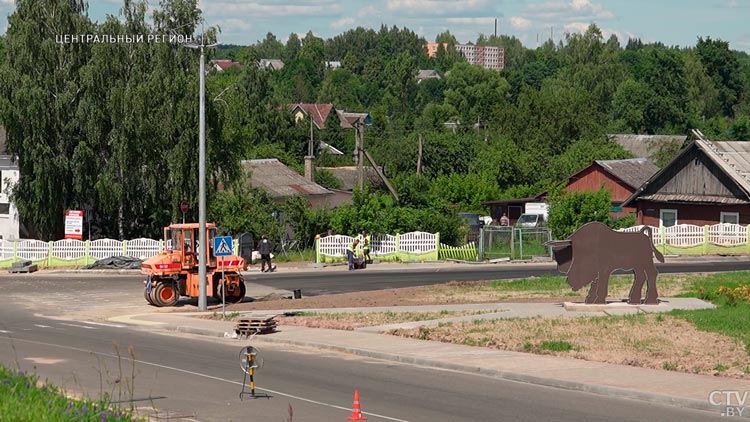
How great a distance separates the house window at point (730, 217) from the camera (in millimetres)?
58906

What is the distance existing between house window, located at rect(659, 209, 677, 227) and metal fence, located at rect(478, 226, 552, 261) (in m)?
9.89

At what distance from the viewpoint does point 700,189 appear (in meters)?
60.3

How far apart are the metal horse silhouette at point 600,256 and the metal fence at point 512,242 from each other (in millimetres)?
22011

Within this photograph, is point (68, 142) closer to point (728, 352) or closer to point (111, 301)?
point (111, 301)

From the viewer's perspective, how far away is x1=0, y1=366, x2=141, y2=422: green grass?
13844 millimetres

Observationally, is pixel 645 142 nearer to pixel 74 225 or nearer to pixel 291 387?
pixel 74 225

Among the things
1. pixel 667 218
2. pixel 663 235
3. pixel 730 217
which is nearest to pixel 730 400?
pixel 663 235

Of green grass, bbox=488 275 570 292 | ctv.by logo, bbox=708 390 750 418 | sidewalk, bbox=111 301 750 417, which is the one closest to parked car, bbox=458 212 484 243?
green grass, bbox=488 275 570 292

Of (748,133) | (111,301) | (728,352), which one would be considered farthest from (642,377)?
(748,133)

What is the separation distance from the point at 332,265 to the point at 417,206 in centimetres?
982

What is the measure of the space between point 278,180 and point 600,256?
40.5 m

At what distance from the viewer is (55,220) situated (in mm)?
53781

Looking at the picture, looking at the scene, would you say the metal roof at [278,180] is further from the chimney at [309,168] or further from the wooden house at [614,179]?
the wooden house at [614,179]

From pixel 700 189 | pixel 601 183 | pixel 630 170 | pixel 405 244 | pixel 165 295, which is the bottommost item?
pixel 165 295
